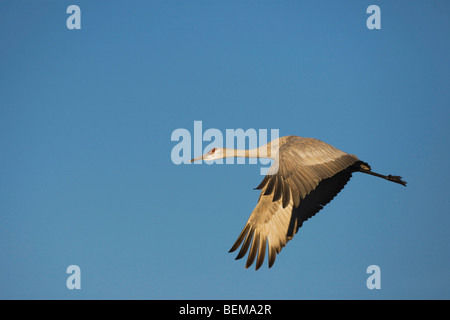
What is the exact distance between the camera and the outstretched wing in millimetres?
8312

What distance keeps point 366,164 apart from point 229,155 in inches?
115

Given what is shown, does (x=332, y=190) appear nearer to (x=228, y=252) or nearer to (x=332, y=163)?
(x=332, y=163)

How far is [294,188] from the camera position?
8.05 metres

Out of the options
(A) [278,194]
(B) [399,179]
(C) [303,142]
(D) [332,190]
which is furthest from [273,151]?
(B) [399,179]

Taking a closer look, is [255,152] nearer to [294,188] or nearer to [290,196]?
[290,196]

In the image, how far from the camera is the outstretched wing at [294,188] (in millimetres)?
8312

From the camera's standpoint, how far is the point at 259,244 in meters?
10.4

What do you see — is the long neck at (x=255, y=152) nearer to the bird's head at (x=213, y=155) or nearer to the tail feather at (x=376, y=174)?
the bird's head at (x=213, y=155)

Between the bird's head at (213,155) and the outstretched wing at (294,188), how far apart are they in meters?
1.37

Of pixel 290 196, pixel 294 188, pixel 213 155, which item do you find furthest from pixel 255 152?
pixel 294 188

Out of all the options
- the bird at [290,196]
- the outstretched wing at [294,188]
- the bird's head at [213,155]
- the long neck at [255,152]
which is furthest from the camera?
the bird's head at [213,155]

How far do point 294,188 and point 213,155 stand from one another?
3782 mm

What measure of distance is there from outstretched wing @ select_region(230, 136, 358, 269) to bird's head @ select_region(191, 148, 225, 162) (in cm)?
137

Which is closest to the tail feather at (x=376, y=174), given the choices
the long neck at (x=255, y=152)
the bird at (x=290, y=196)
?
the bird at (x=290, y=196)
